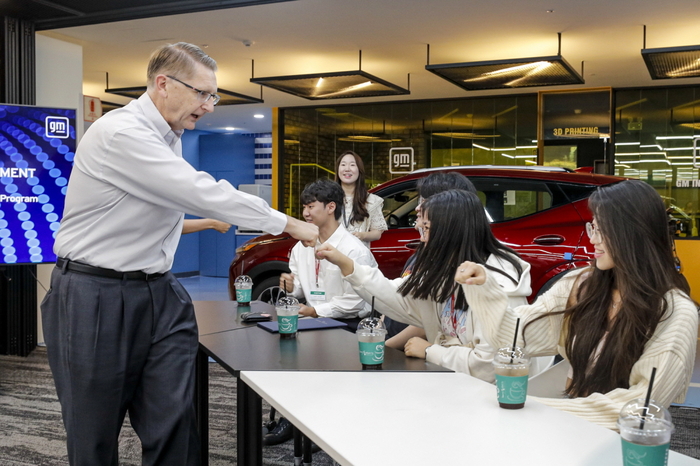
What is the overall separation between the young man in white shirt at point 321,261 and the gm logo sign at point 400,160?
7.08 m

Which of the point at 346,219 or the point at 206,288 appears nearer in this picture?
the point at 346,219

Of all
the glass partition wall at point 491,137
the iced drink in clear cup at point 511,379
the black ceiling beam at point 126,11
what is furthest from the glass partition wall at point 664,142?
the iced drink in clear cup at point 511,379

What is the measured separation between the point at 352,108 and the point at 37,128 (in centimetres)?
650

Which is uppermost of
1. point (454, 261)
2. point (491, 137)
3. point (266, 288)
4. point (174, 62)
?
point (491, 137)

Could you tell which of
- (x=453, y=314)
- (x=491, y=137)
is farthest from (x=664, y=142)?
(x=453, y=314)

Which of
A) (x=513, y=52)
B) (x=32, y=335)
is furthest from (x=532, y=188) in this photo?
(x=32, y=335)

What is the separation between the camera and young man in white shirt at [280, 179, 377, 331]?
364 cm

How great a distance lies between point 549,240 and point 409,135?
6.15m

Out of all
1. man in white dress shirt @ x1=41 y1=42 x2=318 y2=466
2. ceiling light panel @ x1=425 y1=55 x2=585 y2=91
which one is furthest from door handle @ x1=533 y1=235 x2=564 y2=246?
man in white dress shirt @ x1=41 y1=42 x2=318 y2=466

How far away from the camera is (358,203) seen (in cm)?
506

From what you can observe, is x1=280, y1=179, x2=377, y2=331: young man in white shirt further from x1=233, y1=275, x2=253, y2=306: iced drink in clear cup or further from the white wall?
the white wall

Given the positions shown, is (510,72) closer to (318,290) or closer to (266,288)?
(266,288)

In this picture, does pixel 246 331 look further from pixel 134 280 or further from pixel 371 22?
pixel 371 22

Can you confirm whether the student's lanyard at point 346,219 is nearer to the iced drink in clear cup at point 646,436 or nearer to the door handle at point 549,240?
the door handle at point 549,240
